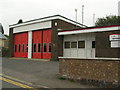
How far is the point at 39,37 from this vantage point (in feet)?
73.3

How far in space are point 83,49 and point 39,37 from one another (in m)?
8.02

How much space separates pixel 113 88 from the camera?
20.1 feet

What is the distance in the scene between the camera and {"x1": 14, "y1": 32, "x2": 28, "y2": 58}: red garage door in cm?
2466

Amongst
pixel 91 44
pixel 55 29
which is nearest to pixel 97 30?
pixel 91 44

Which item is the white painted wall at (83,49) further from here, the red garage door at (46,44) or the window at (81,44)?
the red garage door at (46,44)

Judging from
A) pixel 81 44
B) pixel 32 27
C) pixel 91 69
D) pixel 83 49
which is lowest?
pixel 91 69

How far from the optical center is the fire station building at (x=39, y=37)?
19375 mm

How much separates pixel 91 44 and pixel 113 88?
10.9 metres

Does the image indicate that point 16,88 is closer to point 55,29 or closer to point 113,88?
point 113,88

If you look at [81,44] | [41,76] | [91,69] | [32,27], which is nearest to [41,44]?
[32,27]

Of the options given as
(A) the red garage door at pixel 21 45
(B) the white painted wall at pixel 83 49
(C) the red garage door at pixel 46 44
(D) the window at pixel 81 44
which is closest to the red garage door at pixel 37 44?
(C) the red garage door at pixel 46 44

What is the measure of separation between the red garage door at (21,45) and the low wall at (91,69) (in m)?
17.4

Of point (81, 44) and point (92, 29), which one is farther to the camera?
point (81, 44)

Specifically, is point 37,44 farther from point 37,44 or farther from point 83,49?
point 83,49
